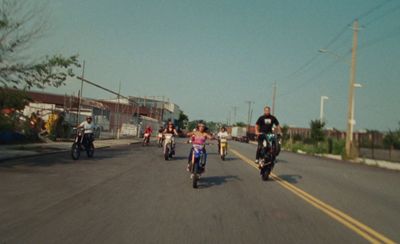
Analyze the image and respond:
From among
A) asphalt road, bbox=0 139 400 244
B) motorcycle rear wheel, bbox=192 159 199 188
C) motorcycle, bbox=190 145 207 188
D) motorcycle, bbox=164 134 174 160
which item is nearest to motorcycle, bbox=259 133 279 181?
asphalt road, bbox=0 139 400 244

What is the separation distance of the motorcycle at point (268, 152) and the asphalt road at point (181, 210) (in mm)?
480

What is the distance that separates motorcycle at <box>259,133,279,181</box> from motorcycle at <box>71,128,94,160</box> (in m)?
8.03

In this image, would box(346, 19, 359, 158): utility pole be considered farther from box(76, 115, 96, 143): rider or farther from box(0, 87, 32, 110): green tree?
box(0, 87, 32, 110): green tree

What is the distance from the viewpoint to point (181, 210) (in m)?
8.43

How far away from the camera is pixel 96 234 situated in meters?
6.34

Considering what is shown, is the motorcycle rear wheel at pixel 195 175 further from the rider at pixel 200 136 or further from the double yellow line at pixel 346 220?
the double yellow line at pixel 346 220

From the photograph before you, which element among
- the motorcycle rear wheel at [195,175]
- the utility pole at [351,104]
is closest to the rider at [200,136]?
the motorcycle rear wheel at [195,175]

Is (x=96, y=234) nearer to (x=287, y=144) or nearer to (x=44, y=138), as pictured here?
(x=44, y=138)

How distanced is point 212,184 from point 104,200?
4.07 m

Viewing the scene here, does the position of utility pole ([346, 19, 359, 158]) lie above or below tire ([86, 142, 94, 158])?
above

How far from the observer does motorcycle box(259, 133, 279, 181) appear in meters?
13.6

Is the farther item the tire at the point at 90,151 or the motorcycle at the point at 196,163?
the tire at the point at 90,151

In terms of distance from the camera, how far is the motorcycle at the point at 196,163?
1167 centimetres

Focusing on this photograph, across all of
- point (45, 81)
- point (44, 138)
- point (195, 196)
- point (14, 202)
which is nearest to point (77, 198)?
point (14, 202)
